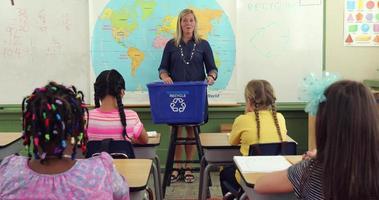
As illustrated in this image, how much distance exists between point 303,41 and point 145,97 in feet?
5.67

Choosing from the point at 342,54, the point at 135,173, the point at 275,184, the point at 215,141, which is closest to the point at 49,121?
the point at 135,173

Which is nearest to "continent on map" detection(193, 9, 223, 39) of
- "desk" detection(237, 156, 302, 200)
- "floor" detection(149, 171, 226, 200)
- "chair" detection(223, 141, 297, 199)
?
"floor" detection(149, 171, 226, 200)

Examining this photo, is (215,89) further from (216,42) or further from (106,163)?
(106,163)

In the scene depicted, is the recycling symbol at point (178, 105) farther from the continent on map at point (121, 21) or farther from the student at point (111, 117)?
Result: the continent on map at point (121, 21)

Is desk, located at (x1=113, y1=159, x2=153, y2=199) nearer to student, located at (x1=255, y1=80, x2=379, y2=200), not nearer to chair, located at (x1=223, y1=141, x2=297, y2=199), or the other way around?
chair, located at (x1=223, y1=141, x2=297, y2=199)

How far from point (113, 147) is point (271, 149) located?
2.85ft

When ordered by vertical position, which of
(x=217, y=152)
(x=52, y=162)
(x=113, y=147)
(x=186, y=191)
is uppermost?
(x=52, y=162)

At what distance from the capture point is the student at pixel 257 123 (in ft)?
8.99

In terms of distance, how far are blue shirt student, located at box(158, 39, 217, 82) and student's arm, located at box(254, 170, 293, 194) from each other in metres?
2.73

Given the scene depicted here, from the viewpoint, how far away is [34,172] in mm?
1487

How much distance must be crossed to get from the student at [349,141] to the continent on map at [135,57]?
3.52 m

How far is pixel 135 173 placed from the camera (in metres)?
2.04

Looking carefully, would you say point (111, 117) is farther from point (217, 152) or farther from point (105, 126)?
point (217, 152)

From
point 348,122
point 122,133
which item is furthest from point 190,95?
point 348,122
